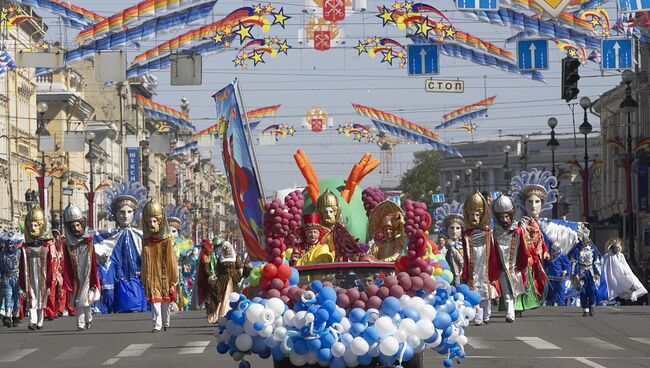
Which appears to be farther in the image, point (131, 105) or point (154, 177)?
point (154, 177)

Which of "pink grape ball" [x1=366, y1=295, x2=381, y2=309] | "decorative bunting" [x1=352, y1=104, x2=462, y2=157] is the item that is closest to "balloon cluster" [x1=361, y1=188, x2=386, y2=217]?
"pink grape ball" [x1=366, y1=295, x2=381, y2=309]

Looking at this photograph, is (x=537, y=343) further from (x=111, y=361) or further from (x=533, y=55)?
(x=533, y=55)

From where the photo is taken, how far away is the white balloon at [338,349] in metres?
13.3

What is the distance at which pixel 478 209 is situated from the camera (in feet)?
88.3

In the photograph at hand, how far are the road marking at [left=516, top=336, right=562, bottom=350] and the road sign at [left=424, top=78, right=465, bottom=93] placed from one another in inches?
1101

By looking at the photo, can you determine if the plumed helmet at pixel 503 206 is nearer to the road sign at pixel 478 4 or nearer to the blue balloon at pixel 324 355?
the road sign at pixel 478 4

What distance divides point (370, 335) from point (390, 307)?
16.1 inches

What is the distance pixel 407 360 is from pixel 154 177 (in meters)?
148

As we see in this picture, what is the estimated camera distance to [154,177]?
161 meters

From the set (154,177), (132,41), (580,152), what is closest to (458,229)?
(132,41)

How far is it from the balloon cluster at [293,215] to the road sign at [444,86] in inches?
1171

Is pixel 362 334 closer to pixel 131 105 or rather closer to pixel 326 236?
pixel 326 236

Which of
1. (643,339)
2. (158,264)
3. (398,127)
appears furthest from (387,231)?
(398,127)

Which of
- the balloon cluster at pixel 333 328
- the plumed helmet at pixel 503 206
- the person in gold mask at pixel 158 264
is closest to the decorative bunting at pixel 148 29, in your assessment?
the plumed helmet at pixel 503 206
